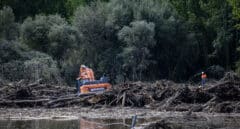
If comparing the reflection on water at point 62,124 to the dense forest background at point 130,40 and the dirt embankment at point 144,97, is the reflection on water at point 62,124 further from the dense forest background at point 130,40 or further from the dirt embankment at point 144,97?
the dense forest background at point 130,40

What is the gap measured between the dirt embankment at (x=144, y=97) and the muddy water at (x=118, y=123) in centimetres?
359

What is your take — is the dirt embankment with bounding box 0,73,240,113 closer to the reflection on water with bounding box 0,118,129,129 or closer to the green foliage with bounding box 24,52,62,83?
the reflection on water with bounding box 0,118,129,129

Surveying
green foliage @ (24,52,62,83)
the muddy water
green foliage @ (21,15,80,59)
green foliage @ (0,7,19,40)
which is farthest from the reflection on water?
green foliage @ (21,15,80,59)

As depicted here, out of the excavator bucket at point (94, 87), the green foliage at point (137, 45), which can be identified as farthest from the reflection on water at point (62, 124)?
the green foliage at point (137, 45)

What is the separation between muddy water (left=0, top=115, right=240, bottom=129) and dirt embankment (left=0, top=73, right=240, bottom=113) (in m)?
3.59

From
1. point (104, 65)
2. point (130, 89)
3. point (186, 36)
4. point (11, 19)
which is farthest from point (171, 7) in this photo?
point (130, 89)

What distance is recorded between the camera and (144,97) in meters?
31.9

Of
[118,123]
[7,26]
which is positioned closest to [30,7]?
[7,26]

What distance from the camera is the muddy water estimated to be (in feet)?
74.7

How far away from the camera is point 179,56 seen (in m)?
66.9

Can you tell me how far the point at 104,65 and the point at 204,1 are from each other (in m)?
15.2

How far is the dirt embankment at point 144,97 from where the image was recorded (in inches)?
1190

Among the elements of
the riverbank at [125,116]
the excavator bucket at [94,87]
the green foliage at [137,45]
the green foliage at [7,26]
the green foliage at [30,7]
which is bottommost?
the riverbank at [125,116]

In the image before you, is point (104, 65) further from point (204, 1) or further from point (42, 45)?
point (204, 1)
